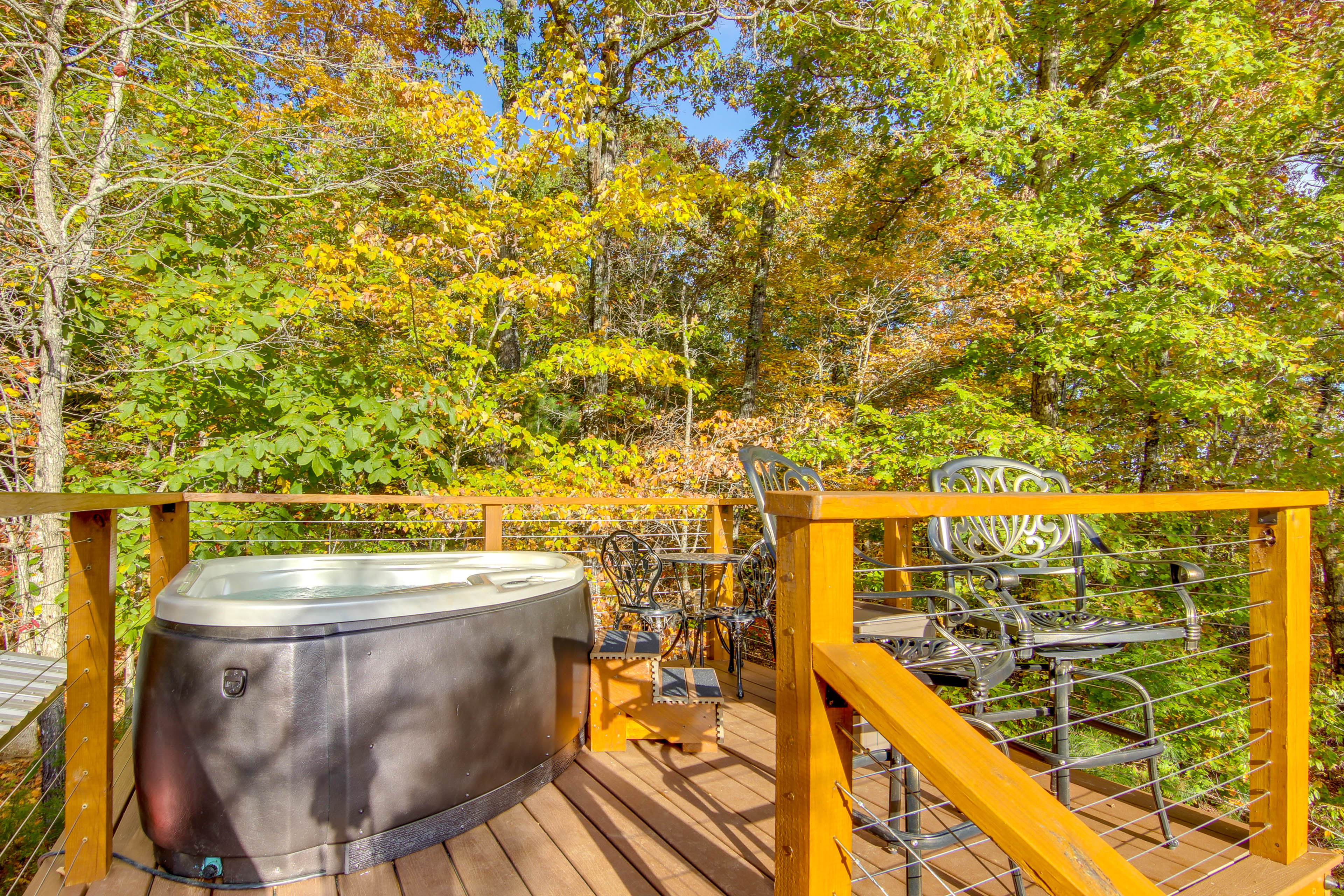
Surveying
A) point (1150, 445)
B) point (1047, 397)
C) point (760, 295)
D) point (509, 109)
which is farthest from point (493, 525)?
point (1150, 445)

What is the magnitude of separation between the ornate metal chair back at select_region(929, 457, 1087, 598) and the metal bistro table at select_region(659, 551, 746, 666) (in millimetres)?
1037

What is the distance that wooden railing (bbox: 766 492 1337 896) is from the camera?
0.65 m

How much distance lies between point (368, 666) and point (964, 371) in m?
6.74

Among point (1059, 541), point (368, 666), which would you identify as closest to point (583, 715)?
point (368, 666)

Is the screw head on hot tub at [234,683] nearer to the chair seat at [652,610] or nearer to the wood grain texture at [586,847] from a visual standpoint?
the wood grain texture at [586,847]

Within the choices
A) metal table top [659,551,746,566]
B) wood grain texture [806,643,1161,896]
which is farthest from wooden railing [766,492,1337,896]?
metal table top [659,551,746,566]

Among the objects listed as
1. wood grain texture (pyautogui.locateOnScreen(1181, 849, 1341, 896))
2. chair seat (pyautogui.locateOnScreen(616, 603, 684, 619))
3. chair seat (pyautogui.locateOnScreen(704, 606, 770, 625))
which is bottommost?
wood grain texture (pyautogui.locateOnScreen(1181, 849, 1341, 896))

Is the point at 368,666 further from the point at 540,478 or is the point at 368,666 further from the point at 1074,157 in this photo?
the point at 1074,157

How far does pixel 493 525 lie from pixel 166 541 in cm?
133

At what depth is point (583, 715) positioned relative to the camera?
7.77 ft

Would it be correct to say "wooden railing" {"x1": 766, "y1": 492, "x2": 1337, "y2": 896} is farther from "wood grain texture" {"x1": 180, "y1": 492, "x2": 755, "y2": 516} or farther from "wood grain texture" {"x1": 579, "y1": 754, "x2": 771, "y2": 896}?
"wood grain texture" {"x1": 180, "y1": 492, "x2": 755, "y2": 516}

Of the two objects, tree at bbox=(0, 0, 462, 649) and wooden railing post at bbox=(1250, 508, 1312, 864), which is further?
tree at bbox=(0, 0, 462, 649)

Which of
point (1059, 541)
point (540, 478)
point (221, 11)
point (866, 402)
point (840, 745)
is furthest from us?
point (866, 402)

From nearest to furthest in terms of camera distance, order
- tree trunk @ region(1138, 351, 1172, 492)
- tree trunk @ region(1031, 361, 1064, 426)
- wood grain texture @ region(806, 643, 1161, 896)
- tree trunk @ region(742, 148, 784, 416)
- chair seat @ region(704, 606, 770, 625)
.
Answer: wood grain texture @ region(806, 643, 1161, 896)
chair seat @ region(704, 606, 770, 625)
tree trunk @ region(1138, 351, 1172, 492)
tree trunk @ region(1031, 361, 1064, 426)
tree trunk @ region(742, 148, 784, 416)
